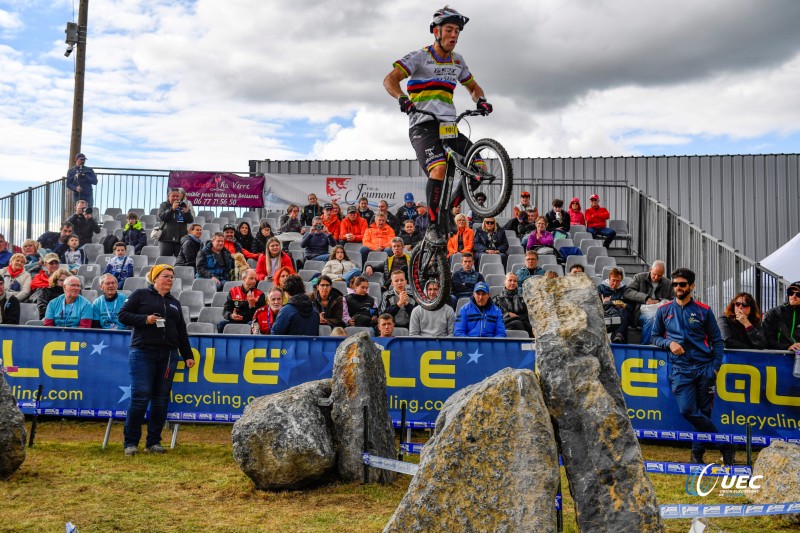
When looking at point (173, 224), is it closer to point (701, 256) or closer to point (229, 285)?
point (229, 285)

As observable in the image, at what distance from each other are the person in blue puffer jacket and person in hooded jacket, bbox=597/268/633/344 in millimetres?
1551

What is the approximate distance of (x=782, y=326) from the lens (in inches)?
Answer: 348

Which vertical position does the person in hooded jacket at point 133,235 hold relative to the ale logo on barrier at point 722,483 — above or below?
above

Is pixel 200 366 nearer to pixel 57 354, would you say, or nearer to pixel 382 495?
pixel 57 354

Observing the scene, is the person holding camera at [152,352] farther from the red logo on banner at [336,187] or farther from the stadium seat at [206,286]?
the red logo on banner at [336,187]

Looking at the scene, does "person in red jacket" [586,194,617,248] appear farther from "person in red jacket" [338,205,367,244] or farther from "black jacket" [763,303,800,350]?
"black jacket" [763,303,800,350]

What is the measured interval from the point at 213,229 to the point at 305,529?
33.9 ft

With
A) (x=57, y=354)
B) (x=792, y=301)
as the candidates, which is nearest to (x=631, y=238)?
(x=792, y=301)

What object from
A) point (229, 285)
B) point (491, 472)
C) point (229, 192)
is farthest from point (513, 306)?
point (229, 192)

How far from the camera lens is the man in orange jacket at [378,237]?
13.2m

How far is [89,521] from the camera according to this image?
20.2 ft

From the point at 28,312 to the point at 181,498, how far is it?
5.59 meters

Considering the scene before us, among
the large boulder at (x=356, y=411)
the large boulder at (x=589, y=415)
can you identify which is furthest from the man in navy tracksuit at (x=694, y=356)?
the large boulder at (x=356, y=411)

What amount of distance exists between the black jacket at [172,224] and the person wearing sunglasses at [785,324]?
10.2 metres
